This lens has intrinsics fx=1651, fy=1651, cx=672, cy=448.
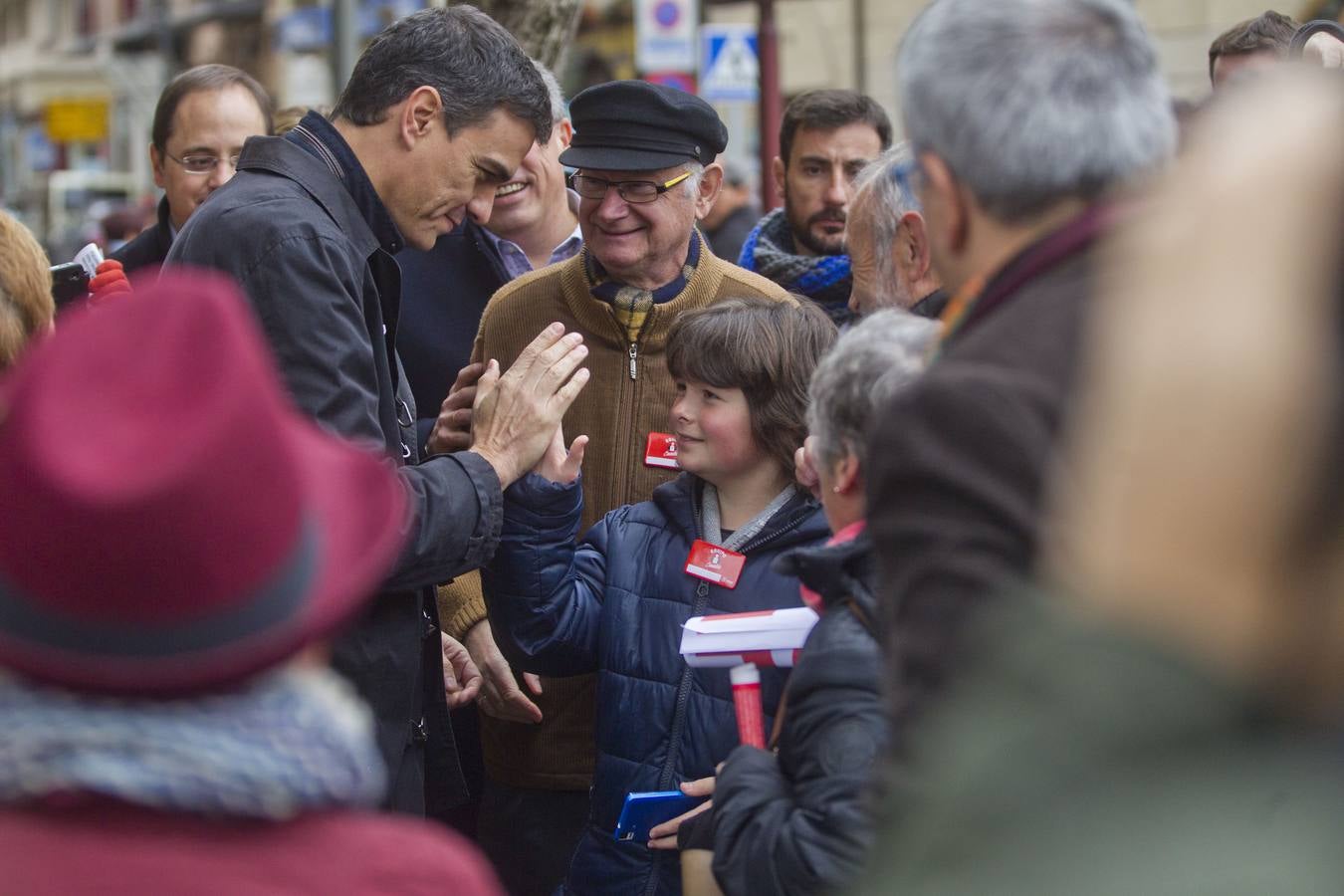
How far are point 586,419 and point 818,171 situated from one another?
1980mm

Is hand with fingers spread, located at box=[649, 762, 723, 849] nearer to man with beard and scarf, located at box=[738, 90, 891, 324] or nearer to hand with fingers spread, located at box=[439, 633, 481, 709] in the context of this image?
hand with fingers spread, located at box=[439, 633, 481, 709]

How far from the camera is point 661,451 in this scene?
152 inches

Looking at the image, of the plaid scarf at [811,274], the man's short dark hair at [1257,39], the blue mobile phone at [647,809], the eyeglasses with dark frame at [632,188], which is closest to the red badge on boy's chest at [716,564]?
the blue mobile phone at [647,809]

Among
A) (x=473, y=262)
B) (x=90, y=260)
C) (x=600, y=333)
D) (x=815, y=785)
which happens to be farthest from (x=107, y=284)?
(x=815, y=785)

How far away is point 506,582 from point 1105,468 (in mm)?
2560

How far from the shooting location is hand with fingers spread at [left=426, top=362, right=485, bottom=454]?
3.77 metres

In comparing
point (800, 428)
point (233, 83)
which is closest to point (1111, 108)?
point (800, 428)

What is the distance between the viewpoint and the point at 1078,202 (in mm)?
1869

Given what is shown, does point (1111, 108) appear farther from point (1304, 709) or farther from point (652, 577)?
point (652, 577)

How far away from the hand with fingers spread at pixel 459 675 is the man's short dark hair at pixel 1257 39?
117 inches

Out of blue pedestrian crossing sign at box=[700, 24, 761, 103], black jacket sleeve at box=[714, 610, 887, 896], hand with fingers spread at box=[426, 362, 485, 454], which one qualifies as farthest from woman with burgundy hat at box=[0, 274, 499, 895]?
blue pedestrian crossing sign at box=[700, 24, 761, 103]

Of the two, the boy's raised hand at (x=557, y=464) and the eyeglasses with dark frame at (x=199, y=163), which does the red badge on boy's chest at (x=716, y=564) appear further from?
the eyeglasses with dark frame at (x=199, y=163)

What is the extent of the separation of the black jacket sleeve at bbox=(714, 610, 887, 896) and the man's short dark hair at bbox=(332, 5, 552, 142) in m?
1.58

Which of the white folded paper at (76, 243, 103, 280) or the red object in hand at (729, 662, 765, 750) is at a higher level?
the white folded paper at (76, 243, 103, 280)
